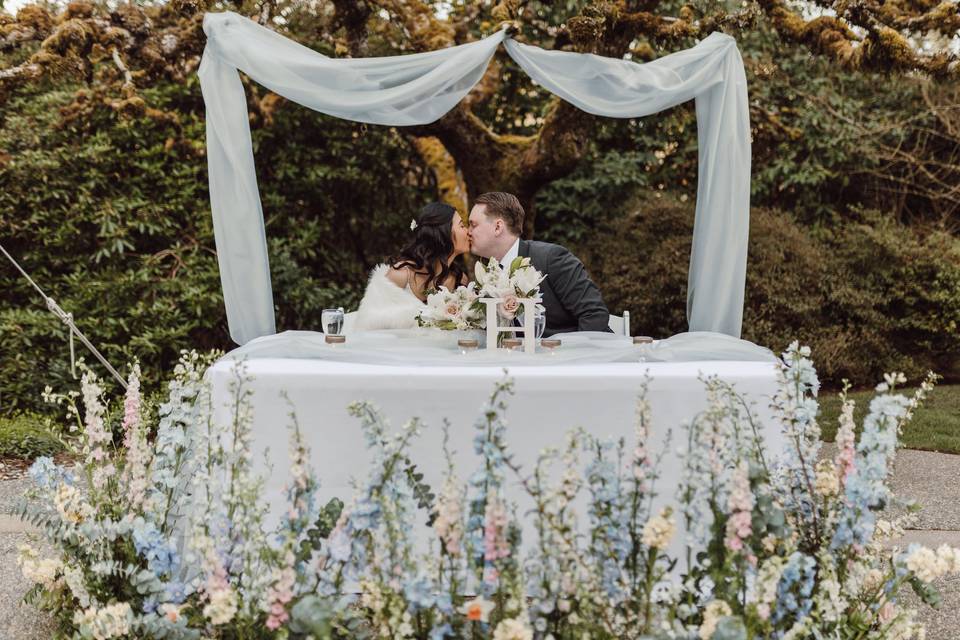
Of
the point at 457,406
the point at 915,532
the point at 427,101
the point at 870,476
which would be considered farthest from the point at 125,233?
the point at 870,476

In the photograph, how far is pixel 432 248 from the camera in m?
4.39

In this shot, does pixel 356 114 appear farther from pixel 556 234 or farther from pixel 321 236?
pixel 556 234

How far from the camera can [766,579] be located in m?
1.91

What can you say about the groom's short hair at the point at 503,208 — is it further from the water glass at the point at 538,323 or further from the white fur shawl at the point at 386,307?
the water glass at the point at 538,323

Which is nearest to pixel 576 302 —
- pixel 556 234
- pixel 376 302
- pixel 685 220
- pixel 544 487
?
pixel 376 302

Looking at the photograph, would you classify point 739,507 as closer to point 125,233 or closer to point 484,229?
point 484,229

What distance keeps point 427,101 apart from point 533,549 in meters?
2.21

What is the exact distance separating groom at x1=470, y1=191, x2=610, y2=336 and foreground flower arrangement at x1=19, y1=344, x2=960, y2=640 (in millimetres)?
1796

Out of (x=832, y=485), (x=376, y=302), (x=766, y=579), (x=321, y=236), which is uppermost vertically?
(x=321, y=236)

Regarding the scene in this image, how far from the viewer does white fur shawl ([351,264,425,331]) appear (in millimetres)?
3965

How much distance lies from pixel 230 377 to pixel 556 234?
5.67 meters

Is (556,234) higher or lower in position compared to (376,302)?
higher

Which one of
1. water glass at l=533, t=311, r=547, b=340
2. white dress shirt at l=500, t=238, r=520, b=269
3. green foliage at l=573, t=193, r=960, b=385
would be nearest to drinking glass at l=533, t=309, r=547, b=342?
water glass at l=533, t=311, r=547, b=340
